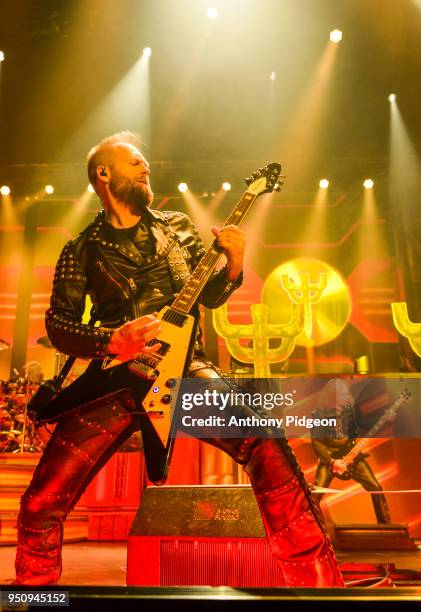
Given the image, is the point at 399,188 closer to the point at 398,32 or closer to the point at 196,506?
the point at 398,32

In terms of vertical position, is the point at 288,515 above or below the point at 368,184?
below

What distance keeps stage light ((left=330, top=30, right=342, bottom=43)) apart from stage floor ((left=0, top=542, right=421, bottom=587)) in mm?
5614

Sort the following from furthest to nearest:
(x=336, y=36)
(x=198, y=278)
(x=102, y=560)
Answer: (x=336, y=36), (x=102, y=560), (x=198, y=278)

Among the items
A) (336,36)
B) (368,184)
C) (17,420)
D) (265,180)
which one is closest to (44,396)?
(265,180)

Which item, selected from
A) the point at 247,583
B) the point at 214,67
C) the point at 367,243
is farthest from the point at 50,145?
the point at 247,583

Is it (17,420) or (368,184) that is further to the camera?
(368,184)

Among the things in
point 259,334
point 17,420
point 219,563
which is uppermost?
point 259,334

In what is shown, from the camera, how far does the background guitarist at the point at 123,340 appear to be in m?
2.08

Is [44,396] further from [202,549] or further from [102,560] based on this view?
[102,560]

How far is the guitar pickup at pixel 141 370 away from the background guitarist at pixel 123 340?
0.06m

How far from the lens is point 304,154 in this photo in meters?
7.62

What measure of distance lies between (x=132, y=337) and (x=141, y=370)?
0.17 m

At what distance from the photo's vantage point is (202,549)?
2650 millimetres

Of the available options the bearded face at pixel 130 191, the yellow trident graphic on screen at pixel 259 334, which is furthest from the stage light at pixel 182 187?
the bearded face at pixel 130 191
